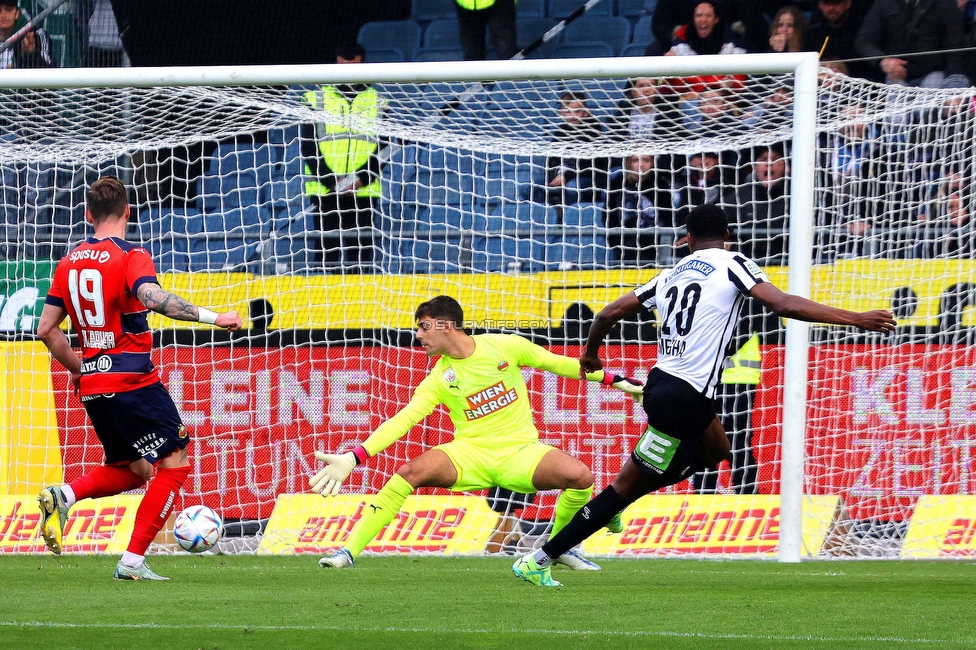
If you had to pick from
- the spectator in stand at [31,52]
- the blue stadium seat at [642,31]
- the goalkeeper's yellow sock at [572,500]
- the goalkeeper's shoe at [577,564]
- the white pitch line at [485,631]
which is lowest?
the goalkeeper's shoe at [577,564]

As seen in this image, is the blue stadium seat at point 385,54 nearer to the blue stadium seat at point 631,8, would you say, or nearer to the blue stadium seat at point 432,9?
the blue stadium seat at point 432,9

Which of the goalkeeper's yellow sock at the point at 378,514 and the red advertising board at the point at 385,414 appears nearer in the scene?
the goalkeeper's yellow sock at the point at 378,514

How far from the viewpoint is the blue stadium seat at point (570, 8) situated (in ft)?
42.8

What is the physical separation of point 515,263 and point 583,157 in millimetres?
969

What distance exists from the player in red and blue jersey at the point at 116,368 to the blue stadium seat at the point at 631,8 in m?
7.93

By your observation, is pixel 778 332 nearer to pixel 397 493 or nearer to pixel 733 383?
pixel 733 383

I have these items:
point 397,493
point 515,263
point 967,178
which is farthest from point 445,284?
point 967,178

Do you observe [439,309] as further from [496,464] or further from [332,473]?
[332,473]

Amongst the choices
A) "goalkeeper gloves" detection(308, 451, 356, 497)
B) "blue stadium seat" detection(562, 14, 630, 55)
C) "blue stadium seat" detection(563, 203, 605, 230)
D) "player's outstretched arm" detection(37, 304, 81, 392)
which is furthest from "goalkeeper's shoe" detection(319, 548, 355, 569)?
"blue stadium seat" detection(562, 14, 630, 55)

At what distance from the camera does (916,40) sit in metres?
11.4

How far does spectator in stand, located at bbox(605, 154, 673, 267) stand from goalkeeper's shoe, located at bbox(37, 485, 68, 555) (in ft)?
15.1

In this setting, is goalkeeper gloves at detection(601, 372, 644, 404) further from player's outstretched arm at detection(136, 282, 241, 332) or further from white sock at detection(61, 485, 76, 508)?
white sock at detection(61, 485, 76, 508)

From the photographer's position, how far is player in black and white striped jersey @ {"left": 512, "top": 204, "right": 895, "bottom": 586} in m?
5.74

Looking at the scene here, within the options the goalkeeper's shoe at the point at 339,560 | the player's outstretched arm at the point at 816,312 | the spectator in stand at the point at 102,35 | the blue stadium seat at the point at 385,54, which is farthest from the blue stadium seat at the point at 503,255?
the spectator in stand at the point at 102,35
